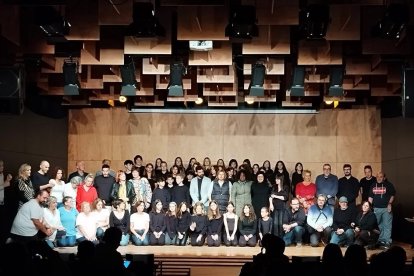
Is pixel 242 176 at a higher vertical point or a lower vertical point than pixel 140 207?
higher

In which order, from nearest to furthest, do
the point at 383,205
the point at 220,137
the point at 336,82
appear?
1. the point at 336,82
2. the point at 383,205
3. the point at 220,137

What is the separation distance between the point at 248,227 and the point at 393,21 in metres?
5.55

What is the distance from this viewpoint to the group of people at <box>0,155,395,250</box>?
11.4m

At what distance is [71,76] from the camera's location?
33.6 ft

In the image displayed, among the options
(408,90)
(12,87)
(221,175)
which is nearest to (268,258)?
(408,90)

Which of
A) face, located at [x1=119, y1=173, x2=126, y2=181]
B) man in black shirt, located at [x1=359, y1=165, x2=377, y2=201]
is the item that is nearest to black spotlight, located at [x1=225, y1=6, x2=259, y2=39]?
face, located at [x1=119, y1=173, x2=126, y2=181]

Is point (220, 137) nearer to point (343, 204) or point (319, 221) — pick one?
point (319, 221)

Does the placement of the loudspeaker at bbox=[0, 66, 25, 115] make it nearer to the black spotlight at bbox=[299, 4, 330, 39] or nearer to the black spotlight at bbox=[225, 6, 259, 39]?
the black spotlight at bbox=[225, 6, 259, 39]

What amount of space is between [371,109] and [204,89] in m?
3.96

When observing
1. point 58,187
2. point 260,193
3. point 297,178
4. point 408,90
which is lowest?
point 260,193

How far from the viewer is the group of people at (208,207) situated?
Result: 1136 centimetres

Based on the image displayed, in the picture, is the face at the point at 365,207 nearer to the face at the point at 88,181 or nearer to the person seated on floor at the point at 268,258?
the face at the point at 88,181

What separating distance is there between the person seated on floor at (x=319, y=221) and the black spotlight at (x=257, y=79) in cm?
236

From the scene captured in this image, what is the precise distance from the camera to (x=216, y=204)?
1180cm
